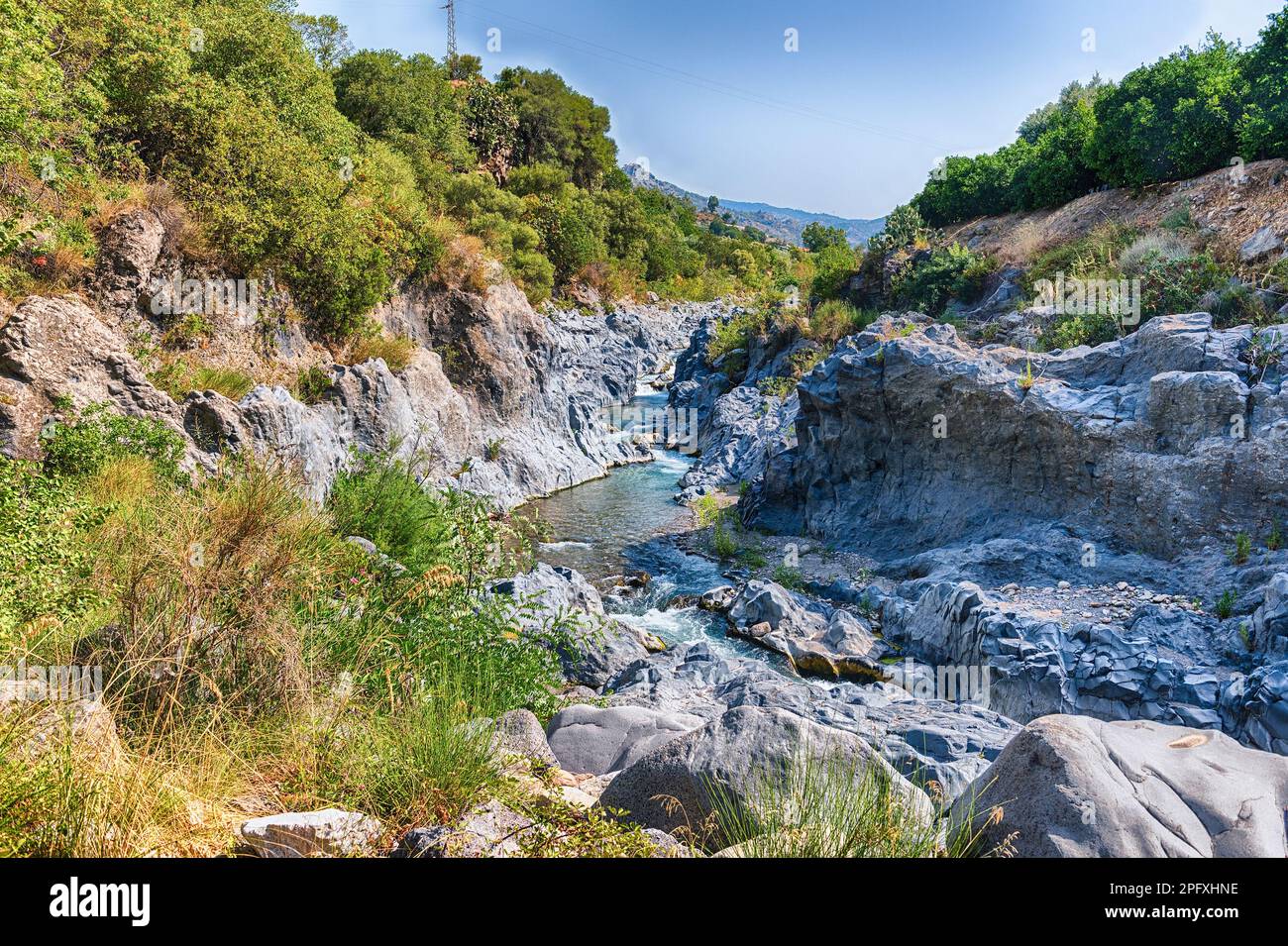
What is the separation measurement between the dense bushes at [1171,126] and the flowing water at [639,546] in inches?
511

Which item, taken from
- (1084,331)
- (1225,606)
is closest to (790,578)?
(1225,606)

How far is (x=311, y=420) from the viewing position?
470 inches

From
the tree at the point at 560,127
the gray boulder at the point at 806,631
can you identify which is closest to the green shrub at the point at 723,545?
the gray boulder at the point at 806,631

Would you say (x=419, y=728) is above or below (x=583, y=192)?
below

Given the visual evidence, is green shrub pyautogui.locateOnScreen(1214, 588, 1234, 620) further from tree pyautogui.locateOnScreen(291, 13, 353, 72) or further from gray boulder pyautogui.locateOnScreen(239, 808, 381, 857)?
tree pyautogui.locateOnScreen(291, 13, 353, 72)

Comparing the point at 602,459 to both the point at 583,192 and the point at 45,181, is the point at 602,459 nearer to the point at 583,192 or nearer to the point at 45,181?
the point at 45,181

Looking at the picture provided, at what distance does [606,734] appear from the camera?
5.44 metres

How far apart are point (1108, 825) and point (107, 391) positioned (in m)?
10.5

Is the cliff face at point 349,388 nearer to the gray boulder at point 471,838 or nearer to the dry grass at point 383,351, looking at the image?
the dry grass at point 383,351

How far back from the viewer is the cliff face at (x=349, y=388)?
841 centimetres

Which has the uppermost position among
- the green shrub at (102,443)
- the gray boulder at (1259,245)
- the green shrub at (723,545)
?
the gray boulder at (1259,245)

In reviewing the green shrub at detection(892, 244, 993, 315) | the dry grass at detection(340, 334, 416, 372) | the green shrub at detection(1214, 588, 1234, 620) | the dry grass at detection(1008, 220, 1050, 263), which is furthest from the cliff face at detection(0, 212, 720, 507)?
the dry grass at detection(1008, 220, 1050, 263)

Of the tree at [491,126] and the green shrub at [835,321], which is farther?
the tree at [491,126]
